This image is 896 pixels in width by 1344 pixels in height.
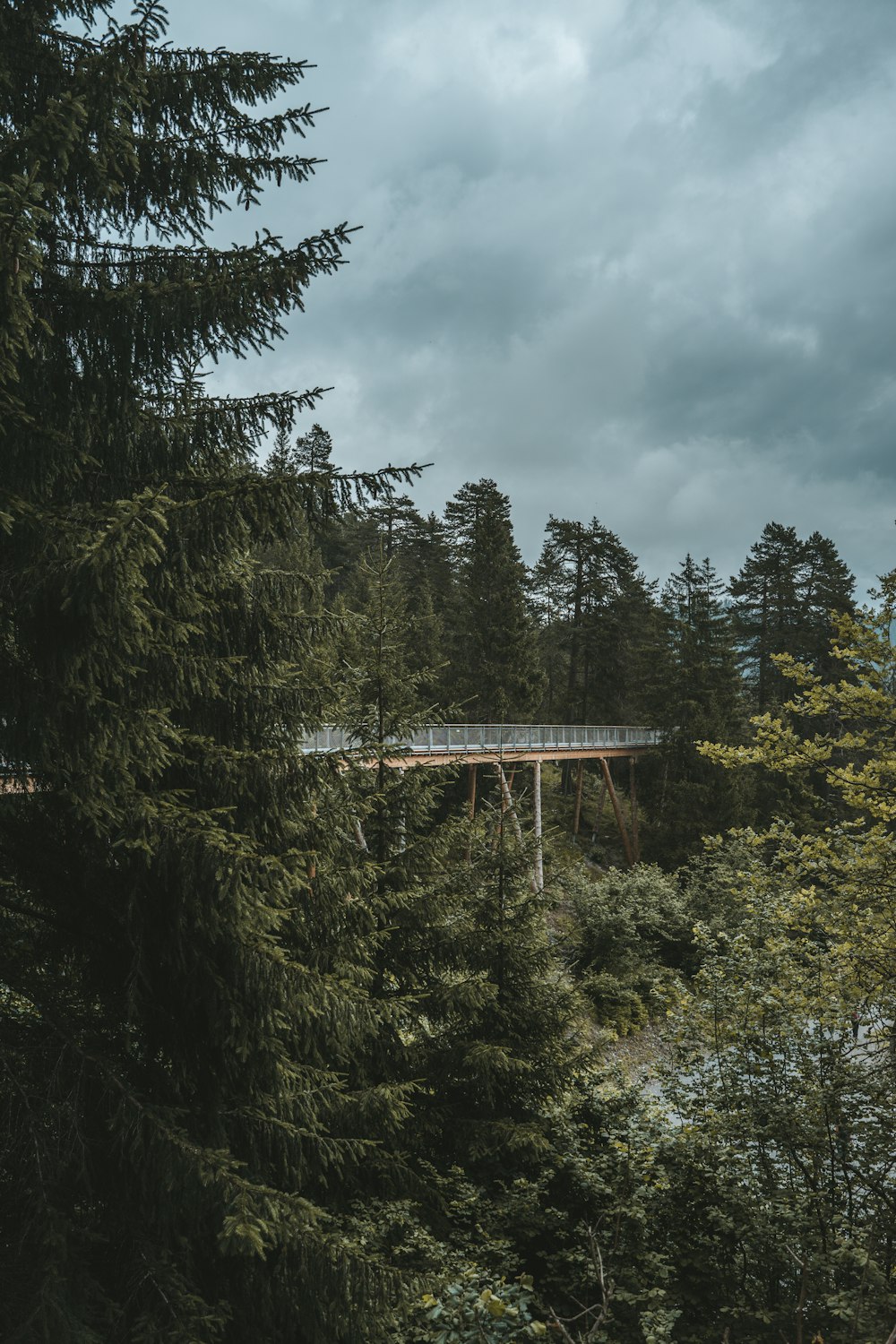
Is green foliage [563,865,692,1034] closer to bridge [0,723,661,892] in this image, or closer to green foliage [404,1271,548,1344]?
bridge [0,723,661,892]

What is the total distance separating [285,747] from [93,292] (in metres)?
2.82

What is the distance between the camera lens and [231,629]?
16.5ft

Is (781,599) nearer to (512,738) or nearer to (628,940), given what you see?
(512,738)

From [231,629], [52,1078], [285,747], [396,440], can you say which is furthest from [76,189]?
[396,440]

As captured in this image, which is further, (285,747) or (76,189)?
(285,747)

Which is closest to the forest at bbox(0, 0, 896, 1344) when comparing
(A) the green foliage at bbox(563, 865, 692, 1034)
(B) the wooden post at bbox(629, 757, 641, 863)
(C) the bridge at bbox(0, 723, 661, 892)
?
(C) the bridge at bbox(0, 723, 661, 892)

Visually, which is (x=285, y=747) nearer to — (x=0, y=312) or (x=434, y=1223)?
(x=0, y=312)

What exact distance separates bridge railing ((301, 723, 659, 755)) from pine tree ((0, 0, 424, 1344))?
991 cm

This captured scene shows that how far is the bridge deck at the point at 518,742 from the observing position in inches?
728

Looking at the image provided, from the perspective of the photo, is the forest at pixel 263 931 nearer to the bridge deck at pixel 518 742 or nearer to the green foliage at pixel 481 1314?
the green foliage at pixel 481 1314

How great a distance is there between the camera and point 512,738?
76.9ft

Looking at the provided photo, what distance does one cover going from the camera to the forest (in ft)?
11.7

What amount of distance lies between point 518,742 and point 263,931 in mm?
19985

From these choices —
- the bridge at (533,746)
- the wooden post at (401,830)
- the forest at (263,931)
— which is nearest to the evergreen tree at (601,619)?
the bridge at (533,746)
